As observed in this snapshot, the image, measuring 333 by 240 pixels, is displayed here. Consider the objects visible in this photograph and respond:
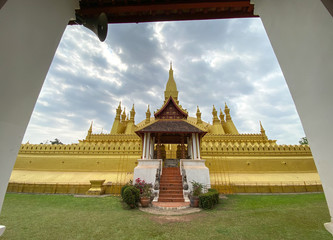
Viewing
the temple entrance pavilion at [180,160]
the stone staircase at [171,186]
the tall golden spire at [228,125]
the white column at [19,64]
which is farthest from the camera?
the tall golden spire at [228,125]

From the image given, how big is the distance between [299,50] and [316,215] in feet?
23.8

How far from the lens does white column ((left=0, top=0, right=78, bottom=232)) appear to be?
1458mm

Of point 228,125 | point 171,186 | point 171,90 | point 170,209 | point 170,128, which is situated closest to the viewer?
point 170,209

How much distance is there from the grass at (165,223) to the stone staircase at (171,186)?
2.06m

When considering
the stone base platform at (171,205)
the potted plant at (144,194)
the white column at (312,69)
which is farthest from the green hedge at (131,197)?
the white column at (312,69)

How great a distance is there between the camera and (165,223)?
5.10 m

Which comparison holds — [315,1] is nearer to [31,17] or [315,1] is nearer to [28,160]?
[31,17]

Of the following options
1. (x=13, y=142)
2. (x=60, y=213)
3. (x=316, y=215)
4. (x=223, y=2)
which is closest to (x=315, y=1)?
(x=223, y=2)

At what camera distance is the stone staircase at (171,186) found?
8.03 m

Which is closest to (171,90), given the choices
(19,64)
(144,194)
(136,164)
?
(136,164)

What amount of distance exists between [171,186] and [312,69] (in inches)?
351

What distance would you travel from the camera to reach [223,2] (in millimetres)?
2715

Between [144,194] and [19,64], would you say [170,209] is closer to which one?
[144,194]

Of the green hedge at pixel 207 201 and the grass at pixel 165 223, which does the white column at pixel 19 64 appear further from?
the green hedge at pixel 207 201
